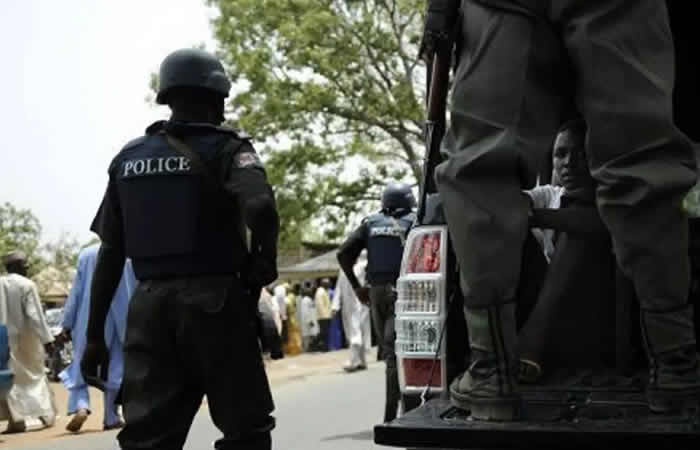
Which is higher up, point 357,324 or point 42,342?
point 42,342

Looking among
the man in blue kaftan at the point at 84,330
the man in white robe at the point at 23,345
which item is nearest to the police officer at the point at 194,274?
the man in blue kaftan at the point at 84,330

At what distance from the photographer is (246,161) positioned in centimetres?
434

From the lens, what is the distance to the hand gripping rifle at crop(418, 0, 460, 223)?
3.50 metres

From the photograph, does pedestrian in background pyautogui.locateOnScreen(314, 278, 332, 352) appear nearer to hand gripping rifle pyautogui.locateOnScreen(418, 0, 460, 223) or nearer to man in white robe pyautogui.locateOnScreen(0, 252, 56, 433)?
man in white robe pyautogui.locateOnScreen(0, 252, 56, 433)

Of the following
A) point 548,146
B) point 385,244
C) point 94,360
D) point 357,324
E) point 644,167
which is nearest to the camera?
point 644,167

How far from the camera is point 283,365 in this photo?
22.9 meters

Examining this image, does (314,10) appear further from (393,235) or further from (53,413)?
(393,235)

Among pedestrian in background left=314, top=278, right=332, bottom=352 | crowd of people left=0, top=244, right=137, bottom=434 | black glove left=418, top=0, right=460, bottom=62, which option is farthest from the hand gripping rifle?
pedestrian in background left=314, top=278, right=332, bottom=352

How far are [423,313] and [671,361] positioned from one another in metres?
1.00

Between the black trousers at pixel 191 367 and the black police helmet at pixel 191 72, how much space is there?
0.72m

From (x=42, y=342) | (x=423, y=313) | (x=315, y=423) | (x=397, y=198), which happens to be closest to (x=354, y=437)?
(x=315, y=423)

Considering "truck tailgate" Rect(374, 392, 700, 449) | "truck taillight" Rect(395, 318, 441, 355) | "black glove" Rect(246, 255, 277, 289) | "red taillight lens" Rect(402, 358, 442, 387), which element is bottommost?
"truck tailgate" Rect(374, 392, 700, 449)

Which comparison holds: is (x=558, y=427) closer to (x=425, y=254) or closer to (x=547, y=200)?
(x=425, y=254)

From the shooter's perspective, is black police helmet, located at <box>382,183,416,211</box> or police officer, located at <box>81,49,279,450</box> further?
black police helmet, located at <box>382,183,416,211</box>
